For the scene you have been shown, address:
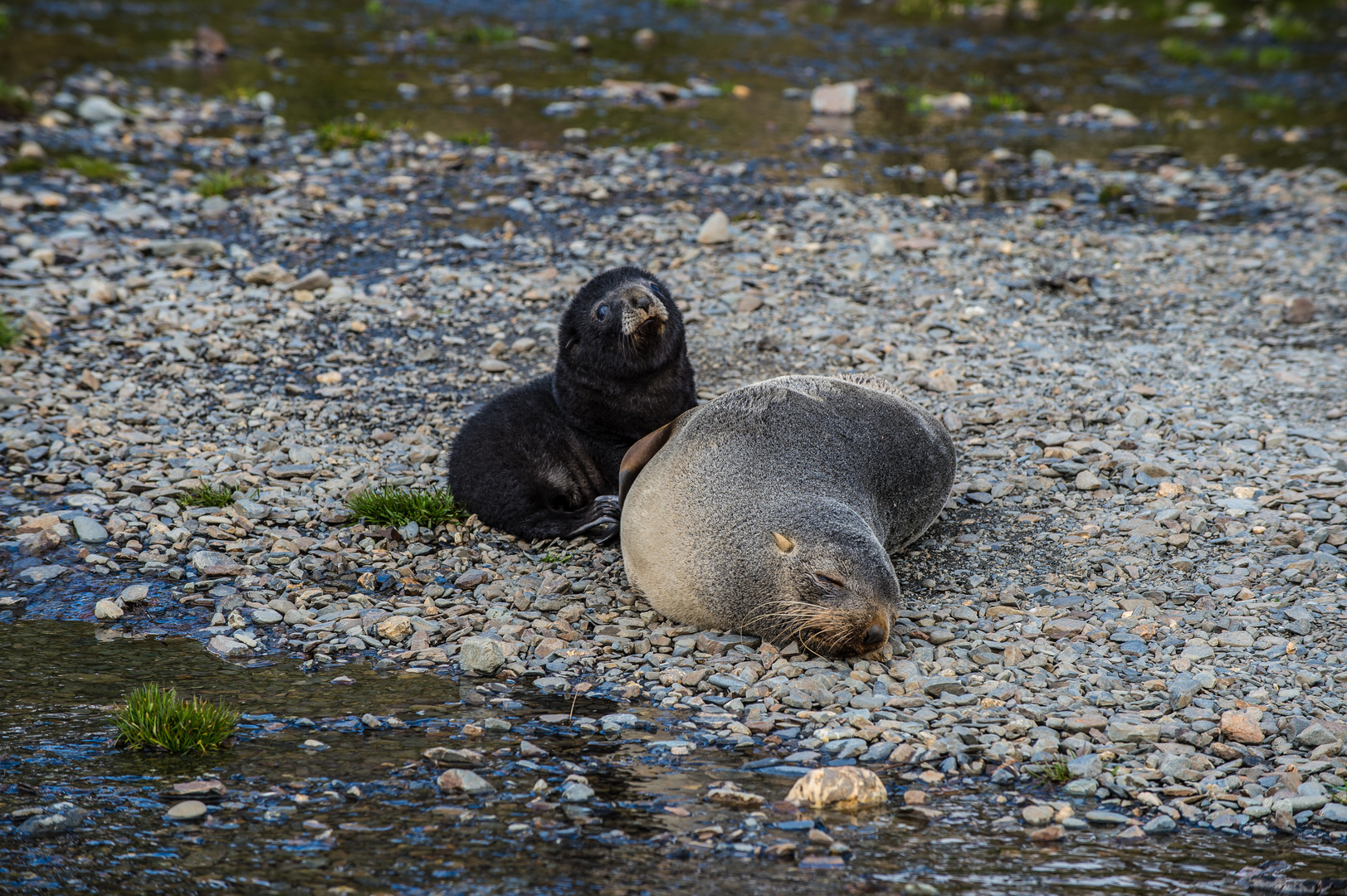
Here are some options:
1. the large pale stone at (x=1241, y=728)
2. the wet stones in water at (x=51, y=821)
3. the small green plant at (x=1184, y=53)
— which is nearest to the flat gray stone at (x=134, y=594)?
the wet stones in water at (x=51, y=821)

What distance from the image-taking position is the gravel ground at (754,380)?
531 cm

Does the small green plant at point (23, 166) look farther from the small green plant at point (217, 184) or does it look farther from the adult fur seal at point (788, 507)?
the adult fur seal at point (788, 507)

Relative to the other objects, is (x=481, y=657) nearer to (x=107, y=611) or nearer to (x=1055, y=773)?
(x=107, y=611)

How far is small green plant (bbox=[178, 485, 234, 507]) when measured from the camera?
7062 millimetres

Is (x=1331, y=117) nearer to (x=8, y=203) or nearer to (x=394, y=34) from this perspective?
(x=394, y=34)

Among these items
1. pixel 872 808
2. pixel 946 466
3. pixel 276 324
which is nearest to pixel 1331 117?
pixel 946 466

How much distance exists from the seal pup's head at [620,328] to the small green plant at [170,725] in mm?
3135

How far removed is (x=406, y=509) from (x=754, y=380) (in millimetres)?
2944

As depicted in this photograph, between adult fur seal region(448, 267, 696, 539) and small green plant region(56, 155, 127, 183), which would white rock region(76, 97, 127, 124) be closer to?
small green plant region(56, 155, 127, 183)

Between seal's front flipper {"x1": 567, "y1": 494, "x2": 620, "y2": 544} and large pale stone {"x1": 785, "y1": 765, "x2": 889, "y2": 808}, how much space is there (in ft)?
8.62

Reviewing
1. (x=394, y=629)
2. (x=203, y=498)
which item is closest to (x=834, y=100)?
(x=203, y=498)

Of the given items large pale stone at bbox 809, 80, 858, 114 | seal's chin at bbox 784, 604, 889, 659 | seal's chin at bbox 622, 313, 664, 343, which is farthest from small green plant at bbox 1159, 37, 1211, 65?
seal's chin at bbox 784, 604, 889, 659

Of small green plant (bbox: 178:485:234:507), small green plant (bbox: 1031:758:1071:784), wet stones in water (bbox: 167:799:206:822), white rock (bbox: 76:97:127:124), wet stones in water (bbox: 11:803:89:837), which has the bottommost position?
small green plant (bbox: 1031:758:1071:784)

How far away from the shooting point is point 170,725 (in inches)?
183
